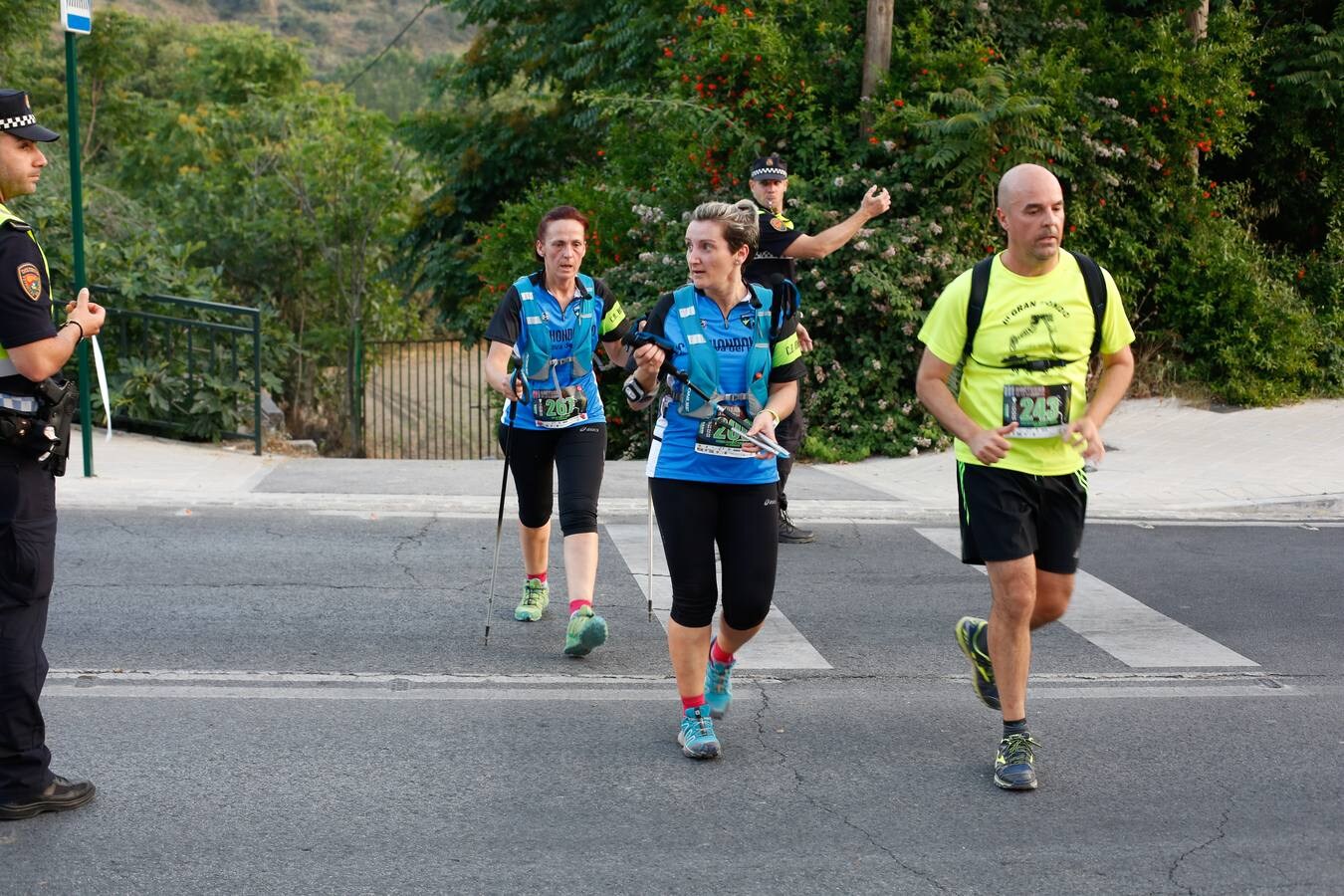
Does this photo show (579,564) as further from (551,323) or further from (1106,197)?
(1106,197)

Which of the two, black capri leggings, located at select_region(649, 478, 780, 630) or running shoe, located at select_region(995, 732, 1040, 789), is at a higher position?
black capri leggings, located at select_region(649, 478, 780, 630)

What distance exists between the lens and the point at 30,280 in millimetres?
4453

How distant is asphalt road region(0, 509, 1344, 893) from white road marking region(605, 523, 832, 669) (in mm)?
104

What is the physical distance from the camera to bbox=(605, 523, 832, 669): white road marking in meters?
6.82

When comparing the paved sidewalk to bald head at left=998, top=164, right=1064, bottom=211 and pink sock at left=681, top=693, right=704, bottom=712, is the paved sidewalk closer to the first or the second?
pink sock at left=681, top=693, right=704, bottom=712

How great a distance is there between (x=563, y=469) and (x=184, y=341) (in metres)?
8.08

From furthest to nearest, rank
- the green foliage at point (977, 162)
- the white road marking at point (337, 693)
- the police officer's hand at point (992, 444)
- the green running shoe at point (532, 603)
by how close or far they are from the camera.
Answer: the green foliage at point (977, 162) < the green running shoe at point (532, 603) < the white road marking at point (337, 693) < the police officer's hand at point (992, 444)

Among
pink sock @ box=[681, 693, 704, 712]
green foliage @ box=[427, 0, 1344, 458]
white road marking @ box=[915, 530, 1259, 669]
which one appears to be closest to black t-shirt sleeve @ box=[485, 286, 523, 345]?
pink sock @ box=[681, 693, 704, 712]

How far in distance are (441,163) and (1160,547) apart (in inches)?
678

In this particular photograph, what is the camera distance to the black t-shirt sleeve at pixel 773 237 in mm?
8445

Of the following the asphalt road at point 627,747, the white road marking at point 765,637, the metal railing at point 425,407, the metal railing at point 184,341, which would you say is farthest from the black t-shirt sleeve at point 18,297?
the metal railing at point 425,407

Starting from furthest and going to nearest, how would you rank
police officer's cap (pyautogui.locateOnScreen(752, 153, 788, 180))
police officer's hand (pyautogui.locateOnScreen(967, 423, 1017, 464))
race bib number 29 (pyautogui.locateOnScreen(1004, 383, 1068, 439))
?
police officer's cap (pyautogui.locateOnScreen(752, 153, 788, 180)) < race bib number 29 (pyautogui.locateOnScreen(1004, 383, 1068, 439)) < police officer's hand (pyautogui.locateOnScreen(967, 423, 1017, 464))

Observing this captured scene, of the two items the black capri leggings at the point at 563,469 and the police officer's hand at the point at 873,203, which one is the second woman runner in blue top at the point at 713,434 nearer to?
the black capri leggings at the point at 563,469

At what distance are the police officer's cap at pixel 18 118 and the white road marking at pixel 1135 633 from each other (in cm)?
507
